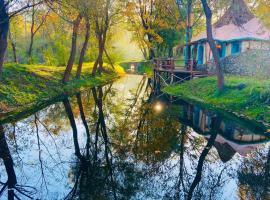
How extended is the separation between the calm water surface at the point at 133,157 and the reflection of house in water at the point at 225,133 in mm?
38

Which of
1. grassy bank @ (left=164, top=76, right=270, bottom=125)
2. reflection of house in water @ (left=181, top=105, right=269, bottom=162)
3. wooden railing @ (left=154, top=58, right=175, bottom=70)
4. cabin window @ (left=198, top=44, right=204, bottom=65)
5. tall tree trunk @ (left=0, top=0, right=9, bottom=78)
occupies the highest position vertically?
tall tree trunk @ (left=0, top=0, right=9, bottom=78)

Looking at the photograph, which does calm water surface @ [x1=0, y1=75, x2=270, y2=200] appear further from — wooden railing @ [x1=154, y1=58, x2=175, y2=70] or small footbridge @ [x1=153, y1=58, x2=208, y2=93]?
wooden railing @ [x1=154, y1=58, x2=175, y2=70]

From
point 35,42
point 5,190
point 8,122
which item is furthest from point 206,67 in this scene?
point 35,42

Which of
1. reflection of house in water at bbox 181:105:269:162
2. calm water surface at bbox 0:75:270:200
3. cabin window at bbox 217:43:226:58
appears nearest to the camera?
calm water surface at bbox 0:75:270:200

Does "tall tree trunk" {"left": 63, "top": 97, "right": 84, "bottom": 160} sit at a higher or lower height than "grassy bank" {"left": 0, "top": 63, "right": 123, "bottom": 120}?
lower

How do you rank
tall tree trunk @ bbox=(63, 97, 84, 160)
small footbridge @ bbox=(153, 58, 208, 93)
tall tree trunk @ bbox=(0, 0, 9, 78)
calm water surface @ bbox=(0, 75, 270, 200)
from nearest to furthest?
1. calm water surface @ bbox=(0, 75, 270, 200)
2. tall tree trunk @ bbox=(63, 97, 84, 160)
3. tall tree trunk @ bbox=(0, 0, 9, 78)
4. small footbridge @ bbox=(153, 58, 208, 93)

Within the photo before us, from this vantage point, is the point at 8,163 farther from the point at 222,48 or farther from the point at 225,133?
the point at 222,48

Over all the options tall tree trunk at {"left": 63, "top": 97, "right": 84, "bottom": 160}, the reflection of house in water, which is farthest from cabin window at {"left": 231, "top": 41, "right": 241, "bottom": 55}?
tall tree trunk at {"left": 63, "top": 97, "right": 84, "bottom": 160}

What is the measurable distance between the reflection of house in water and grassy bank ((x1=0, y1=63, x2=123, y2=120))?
10142 mm

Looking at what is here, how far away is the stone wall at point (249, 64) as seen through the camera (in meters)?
23.8

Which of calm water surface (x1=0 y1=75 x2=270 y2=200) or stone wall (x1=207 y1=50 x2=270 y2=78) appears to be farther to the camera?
stone wall (x1=207 y1=50 x2=270 y2=78)

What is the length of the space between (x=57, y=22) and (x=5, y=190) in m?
33.2

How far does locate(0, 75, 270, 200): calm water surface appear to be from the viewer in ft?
26.8

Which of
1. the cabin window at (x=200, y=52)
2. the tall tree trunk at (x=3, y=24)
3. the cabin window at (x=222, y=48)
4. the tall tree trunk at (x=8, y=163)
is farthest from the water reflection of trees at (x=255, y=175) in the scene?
the cabin window at (x=200, y=52)
